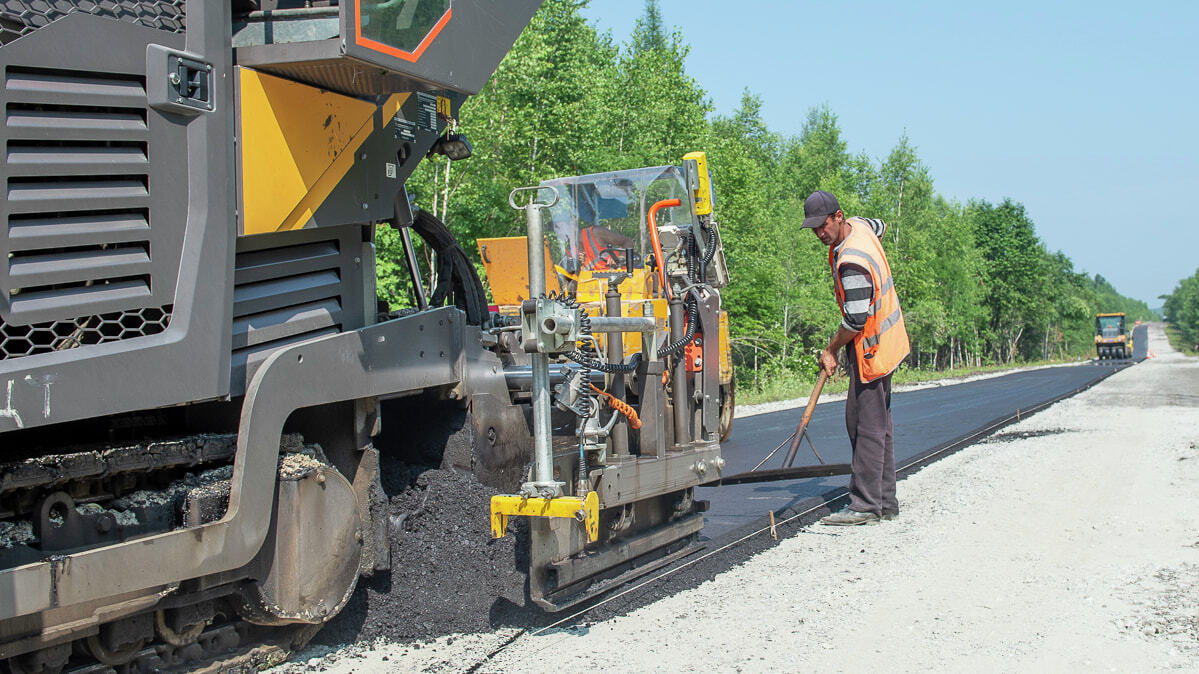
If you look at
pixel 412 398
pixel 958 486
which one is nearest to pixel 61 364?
pixel 412 398

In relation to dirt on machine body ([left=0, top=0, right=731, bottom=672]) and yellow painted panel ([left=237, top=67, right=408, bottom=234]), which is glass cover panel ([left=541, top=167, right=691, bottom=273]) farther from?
yellow painted panel ([left=237, top=67, right=408, bottom=234])

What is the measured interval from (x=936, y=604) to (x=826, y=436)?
21.0 feet

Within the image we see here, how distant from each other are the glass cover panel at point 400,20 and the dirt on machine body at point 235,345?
0.04ft

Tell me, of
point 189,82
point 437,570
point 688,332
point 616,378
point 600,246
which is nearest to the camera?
point 189,82

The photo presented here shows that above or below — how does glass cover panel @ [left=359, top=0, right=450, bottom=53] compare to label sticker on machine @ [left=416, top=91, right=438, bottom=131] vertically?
above

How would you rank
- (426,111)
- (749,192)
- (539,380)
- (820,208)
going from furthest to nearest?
(749,192), (820,208), (426,111), (539,380)

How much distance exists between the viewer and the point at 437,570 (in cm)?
411

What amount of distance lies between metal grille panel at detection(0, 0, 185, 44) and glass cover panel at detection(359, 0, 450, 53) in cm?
55

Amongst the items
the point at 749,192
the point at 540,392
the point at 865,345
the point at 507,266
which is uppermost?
the point at 749,192

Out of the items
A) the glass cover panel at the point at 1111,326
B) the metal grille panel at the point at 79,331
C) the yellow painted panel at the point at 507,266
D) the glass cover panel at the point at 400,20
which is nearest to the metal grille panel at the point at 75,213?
the metal grille panel at the point at 79,331

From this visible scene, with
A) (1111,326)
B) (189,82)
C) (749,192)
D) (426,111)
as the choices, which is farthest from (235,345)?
(1111,326)

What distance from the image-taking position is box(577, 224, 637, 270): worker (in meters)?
7.09

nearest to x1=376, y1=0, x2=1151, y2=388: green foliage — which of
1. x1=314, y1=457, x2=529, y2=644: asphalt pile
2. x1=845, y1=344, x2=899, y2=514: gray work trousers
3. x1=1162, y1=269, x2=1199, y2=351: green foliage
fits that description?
x1=845, y1=344, x2=899, y2=514: gray work trousers

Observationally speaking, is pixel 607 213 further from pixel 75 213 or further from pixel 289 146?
pixel 75 213
